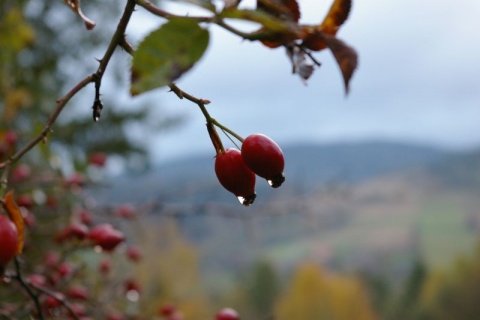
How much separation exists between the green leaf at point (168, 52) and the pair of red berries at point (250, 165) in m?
0.13

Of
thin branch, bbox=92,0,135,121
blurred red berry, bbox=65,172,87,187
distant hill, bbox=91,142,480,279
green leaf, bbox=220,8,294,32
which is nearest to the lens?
green leaf, bbox=220,8,294,32

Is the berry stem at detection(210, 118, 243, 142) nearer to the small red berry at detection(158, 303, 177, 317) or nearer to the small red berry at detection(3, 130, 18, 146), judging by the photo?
the small red berry at detection(158, 303, 177, 317)

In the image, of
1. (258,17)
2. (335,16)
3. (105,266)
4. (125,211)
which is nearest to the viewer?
(258,17)

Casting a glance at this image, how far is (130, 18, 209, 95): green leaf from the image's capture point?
0.31 m

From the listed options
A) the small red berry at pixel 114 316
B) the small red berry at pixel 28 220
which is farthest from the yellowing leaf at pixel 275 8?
the small red berry at pixel 114 316

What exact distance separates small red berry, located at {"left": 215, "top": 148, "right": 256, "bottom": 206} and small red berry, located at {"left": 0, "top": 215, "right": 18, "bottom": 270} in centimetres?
15

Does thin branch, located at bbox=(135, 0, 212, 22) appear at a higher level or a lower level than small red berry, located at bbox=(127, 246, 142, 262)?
higher

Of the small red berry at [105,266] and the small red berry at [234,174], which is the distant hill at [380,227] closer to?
the small red berry at [105,266]

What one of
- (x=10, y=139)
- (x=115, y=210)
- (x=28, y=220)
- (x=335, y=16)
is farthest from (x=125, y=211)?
(x=335, y=16)

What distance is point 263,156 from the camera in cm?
44

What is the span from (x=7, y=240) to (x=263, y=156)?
19 centimetres

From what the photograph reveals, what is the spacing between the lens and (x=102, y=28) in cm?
621

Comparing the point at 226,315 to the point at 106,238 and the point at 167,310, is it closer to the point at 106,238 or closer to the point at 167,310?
the point at 106,238

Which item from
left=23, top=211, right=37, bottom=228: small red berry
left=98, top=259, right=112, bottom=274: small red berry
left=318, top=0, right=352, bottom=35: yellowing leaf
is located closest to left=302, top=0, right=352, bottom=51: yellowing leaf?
left=318, top=0, right=352, bottom=35: yellowing leaf
